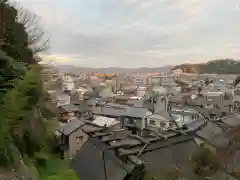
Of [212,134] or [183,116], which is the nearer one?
[212,134]

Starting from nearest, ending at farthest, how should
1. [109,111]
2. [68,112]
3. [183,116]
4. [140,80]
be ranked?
[183,116] → [68,112] → [109,111] → [140,80]

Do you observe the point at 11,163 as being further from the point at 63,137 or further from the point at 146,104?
the point at 146,104

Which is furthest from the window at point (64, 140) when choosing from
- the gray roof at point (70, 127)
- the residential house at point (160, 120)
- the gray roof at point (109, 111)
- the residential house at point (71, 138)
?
the gray roof at point (109, 111)

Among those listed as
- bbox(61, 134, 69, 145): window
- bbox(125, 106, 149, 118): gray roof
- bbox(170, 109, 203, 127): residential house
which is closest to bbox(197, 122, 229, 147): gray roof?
bbox(61, 134, 69, 145): window

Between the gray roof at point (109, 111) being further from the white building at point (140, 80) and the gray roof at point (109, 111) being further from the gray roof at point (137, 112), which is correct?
the white building at point (140, 80)

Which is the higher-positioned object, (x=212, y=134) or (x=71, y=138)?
(x=212, y=134)

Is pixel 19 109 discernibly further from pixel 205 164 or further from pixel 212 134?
pixel 212 134

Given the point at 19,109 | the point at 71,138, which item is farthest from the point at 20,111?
the point at 71,138

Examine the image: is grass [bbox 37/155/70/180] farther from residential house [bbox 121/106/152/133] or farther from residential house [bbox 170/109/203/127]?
residential house [bbox 170/109/203/127]

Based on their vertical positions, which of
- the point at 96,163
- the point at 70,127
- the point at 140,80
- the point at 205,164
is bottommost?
the point at 140,80

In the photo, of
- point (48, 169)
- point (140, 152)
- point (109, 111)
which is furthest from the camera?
point (109, 111)
